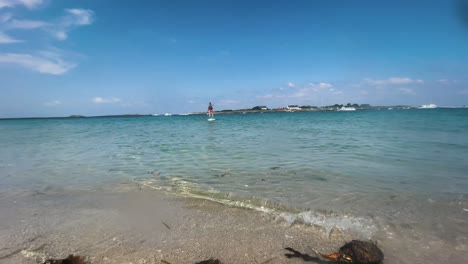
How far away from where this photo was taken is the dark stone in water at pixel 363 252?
12.3 ft

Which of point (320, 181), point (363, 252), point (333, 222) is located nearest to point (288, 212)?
point (333, 222)

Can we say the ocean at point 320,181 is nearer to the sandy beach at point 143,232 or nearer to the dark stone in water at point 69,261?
the sandy beach at point 143,232

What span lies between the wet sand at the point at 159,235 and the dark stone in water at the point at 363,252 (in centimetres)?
16

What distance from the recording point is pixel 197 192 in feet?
23.4

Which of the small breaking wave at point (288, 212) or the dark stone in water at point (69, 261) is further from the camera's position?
the small breaking wave at point (288, 212)

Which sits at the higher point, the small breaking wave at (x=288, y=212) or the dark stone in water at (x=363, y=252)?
the dark stone in water at (x=363, y=252)

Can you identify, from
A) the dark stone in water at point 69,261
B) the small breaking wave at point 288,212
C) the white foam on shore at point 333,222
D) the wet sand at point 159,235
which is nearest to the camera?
the dark stone in water at point 69,261

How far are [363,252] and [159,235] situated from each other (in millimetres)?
3084

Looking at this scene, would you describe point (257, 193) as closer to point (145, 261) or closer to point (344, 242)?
point (344, 242)

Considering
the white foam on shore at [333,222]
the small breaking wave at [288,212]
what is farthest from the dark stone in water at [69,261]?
the white foam on shore at [333,222]

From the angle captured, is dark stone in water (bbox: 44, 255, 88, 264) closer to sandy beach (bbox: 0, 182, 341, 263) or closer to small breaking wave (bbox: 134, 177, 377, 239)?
sandy beach (bbox: 0, 182, 341, 263)

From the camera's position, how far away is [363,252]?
3.82 meters

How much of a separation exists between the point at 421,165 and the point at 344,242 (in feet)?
24.0

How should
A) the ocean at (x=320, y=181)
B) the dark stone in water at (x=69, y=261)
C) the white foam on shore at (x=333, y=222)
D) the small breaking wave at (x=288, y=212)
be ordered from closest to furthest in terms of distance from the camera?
1. the dark stone in water at (x=69, y=261)
2. the white foam on shore at (x=333, y=222)
3. the small breaking wave at (x=288, y=212)
4. the ocean at (x=320, y=181)
